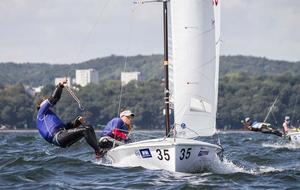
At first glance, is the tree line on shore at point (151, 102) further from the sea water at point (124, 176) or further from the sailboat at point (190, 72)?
the sailboat at point (190, 72)

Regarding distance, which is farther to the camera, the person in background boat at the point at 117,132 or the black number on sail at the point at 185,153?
the person in background boat at the point at 117,132

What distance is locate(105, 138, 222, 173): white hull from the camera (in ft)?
63.2

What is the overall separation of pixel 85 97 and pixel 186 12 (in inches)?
4329

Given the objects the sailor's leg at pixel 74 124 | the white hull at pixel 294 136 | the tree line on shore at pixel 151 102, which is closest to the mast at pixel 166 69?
the sailor's leg at pixel 74 124

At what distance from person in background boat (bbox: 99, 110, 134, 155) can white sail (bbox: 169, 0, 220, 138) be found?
156 cm

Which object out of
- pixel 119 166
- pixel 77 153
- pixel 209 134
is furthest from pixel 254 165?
pixel 77 153

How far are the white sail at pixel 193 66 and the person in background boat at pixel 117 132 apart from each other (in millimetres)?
1560

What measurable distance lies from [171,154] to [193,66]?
2848 millimetres

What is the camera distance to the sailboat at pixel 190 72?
20.8 metres

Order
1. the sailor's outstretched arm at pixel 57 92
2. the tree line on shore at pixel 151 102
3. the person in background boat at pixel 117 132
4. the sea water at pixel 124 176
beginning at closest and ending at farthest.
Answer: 1. the sea water at pixel 124 176
2. the sailor's outstretched arm at pixel 57 92
3. the person in background boat at pixel 117 132
4. the tree line on shore at pixel 151 102

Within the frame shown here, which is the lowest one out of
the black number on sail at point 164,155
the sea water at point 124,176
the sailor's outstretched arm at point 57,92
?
the sea water at point 124,176

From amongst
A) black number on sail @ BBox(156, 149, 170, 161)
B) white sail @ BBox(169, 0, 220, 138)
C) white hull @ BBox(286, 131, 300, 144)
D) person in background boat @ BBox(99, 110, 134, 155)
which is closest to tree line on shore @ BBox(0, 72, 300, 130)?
white hull @ BBox(286, 131, 300, 144)

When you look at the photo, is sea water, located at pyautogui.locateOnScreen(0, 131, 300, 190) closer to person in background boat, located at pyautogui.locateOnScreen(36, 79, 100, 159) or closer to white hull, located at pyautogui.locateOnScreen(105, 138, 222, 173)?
white hull, located at pyautogui.locateOnScreen(105, 138, 222, 173)

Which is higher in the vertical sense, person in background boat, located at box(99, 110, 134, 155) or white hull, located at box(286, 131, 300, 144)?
person in background boat, located at box(99, 110, 134, 155)
